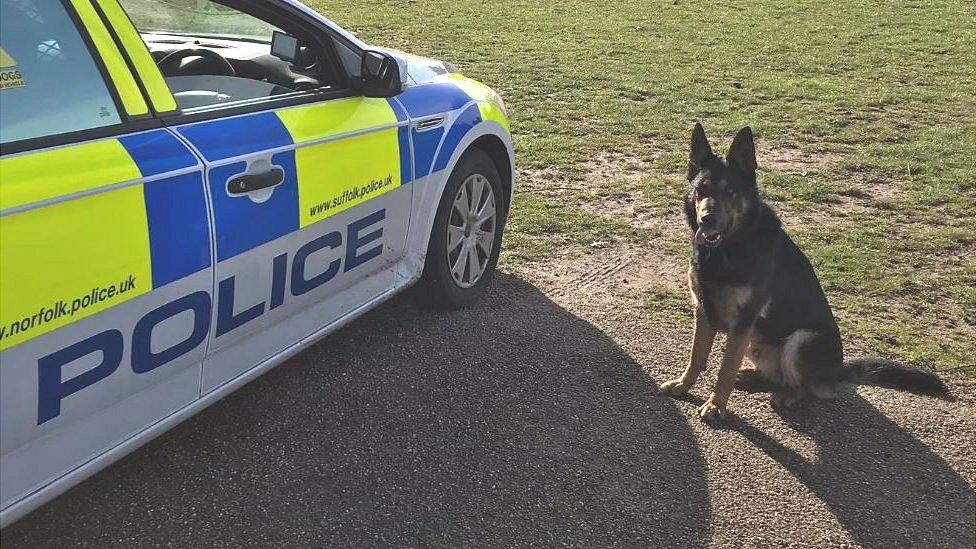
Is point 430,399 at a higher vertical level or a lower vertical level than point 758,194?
lower

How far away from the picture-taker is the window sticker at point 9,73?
87.1 inches

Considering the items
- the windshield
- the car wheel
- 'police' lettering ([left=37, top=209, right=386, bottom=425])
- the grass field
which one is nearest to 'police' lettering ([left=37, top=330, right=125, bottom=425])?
'police' lettering ([left=37, top=209, right=386, bottom=425])

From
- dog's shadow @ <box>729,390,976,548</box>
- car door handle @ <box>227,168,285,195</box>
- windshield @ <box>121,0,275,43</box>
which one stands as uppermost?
windshield @ <box>121,0,275,43</box>

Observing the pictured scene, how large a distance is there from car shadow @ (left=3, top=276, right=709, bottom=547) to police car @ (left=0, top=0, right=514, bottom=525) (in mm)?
306

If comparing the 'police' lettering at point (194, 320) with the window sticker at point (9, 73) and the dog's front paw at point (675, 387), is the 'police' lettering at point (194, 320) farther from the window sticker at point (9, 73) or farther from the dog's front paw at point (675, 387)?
the dog's front paw at point (675, 387)

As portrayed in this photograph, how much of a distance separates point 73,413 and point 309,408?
1.13 meters

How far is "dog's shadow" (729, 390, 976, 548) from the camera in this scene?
2.80 meters

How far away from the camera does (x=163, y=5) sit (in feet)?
11.2

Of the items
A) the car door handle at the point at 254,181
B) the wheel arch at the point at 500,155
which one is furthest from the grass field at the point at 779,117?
the car door handle at the point at 254,181

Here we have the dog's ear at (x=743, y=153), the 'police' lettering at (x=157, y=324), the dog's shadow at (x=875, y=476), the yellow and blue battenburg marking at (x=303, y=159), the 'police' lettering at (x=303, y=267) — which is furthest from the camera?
the dog's ear at (x=743, y=153)

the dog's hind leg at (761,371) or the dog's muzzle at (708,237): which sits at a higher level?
the dog's muzzle at (708,237)

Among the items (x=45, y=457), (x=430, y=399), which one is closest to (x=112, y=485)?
(x=45, y=457)

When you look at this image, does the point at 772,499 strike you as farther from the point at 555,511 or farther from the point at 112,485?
the point at 112,485

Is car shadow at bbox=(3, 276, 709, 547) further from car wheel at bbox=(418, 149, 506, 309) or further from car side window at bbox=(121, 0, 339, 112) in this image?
car side window at bbox=(121, 0, 339, 112)
